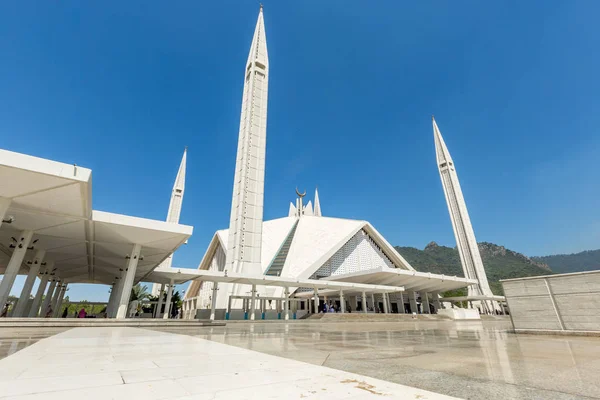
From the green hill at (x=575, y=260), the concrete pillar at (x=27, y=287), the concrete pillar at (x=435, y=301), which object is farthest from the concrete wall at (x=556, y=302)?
the green hill at (x=575, y=260)

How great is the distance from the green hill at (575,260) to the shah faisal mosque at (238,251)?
567 ft

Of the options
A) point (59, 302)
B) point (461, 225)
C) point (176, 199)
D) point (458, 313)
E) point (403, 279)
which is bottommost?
point (458, 313)

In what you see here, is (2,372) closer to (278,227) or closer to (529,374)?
(529,374)

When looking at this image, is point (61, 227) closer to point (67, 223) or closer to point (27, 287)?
point (67, 223)

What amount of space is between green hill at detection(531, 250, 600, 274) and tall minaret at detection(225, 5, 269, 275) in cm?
19784

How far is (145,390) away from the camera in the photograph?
1.98m

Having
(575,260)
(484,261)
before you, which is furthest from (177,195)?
(575,260)

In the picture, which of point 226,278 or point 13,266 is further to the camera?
point 226,278

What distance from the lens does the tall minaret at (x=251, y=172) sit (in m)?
27.6

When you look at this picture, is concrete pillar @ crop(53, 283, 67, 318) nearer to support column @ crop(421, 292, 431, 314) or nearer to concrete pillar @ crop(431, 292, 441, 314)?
support column @ crop(421, 292, 431, 314)

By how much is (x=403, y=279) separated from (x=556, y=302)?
23.2 metres

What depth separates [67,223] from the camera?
12.3m

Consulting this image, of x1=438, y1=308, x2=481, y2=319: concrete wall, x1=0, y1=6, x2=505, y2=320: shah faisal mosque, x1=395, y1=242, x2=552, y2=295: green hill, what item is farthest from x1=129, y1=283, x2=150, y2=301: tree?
x1=395, y1=242, x2=552, y2=295: green hill

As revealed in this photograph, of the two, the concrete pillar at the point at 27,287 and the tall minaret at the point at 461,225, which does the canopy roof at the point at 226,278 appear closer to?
the concrete pillar at the point at 27,287
